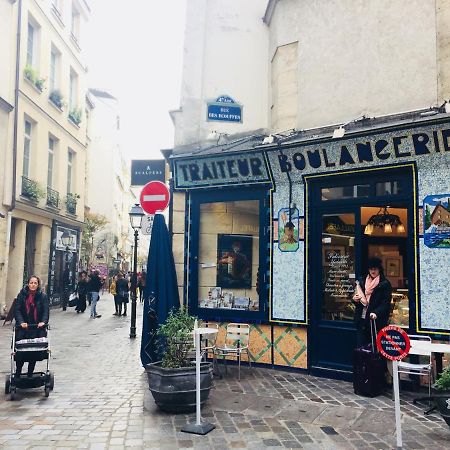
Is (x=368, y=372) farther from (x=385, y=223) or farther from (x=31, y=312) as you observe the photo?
(x=31, y=312)

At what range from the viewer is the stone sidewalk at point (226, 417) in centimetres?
496

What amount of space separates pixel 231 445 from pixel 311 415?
1.38 meters

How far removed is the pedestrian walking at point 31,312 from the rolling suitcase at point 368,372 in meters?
4.53

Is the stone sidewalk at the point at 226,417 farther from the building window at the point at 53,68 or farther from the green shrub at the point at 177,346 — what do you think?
the building window at the point at 53,68

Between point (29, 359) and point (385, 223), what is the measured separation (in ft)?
19.9

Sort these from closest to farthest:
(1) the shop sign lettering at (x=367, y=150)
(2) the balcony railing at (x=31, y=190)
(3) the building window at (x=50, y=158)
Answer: (1) the shop sign lettering at (x=367, y=150), (2) the balcony railing at (x=31, y=190), (3) the building window at (x=50, y=158)

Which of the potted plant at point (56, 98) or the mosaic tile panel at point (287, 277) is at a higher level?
the potted plant at point (56, 98)

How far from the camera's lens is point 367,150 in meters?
7.33

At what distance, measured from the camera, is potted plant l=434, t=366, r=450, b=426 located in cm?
508

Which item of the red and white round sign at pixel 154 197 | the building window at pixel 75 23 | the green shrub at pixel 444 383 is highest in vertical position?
the building window at pixel 75 23

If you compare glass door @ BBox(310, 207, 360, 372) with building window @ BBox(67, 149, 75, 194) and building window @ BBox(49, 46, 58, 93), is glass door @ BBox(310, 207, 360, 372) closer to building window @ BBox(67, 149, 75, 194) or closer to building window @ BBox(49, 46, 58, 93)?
building window @ BBox(49, 46, 58, 93)

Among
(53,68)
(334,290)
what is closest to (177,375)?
(334,290)

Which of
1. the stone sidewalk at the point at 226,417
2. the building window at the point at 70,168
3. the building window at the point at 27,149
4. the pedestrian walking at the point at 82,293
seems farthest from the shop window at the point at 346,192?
the building window at the point at 70,168

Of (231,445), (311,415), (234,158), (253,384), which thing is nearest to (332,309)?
(253,384)
